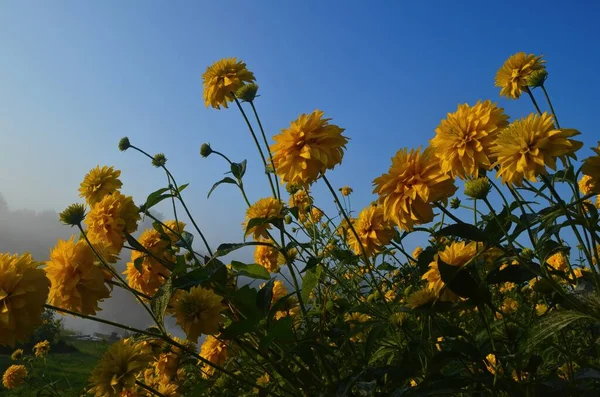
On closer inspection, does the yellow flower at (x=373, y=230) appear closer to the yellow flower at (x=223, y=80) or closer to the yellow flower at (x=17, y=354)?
the yellow flower at (x=223, y=80)

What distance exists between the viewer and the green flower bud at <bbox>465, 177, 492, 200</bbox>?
4.73ft

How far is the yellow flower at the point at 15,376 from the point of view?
13.3 ft

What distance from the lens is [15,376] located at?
159 inches

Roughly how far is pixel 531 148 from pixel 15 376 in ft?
15.1

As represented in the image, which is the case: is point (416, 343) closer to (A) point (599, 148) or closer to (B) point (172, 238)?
(A) point (599, 148)

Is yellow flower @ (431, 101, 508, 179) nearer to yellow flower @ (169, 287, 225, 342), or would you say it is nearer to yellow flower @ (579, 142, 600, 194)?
yellow flower @ (579, 142, 600, 194)

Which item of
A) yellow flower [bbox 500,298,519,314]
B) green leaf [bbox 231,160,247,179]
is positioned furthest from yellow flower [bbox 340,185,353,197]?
green leaf [bbox 231,160,247,179]

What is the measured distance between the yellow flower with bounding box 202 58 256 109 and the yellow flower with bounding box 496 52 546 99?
4.69 feet

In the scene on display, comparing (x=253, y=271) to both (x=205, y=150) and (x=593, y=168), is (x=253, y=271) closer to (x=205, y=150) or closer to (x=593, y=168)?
(x=205, y=150)

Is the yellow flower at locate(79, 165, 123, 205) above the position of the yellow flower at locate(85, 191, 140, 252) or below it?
above

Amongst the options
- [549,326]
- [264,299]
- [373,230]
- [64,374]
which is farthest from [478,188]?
[64,374]

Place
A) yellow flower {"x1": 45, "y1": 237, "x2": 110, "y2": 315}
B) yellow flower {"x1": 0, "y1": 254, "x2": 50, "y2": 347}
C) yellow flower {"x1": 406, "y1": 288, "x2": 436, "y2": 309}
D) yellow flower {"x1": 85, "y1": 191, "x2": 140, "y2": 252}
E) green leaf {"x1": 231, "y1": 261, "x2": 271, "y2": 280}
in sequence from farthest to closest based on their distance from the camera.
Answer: yellow flower {"x1": 85, "y1": 191, "x2": 140, "y2": 252}, green leaf {"x1": 231, "y1": 261, "x2": 271, "y2": 280}, yellow flower {"x1": 45, "y1": 237, "x2": 110, "y2": 315}, yellow flower {"x1": 406, "y1": 288, "x2": 436, "y2": 309}, yellow flower {"x1": 0, "y1": 254, "x2": 50, "y2": 347}

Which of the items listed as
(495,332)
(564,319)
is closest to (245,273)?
(495,332)

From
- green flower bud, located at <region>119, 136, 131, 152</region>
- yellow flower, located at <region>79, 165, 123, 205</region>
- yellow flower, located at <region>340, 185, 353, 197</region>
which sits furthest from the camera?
yellow flower, located at <region>340, 185, 353, 197</region>
